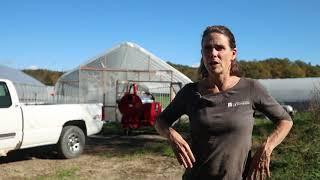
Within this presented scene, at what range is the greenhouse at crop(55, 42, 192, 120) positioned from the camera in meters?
24.3

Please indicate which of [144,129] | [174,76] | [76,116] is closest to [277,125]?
[76,116]

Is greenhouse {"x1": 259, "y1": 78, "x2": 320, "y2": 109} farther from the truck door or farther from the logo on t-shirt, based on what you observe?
the logo on t-shirt

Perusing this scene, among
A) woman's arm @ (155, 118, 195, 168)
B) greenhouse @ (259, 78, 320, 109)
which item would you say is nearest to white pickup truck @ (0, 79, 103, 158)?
woman's arm @ (155, 118, 195, 168)

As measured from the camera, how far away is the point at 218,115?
3.05 meters

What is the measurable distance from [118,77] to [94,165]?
49.3 ft

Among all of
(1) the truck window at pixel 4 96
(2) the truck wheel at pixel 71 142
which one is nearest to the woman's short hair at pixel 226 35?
(1) the truck window at pixel 4 96

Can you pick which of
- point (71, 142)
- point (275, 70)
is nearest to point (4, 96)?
point (71, 142)

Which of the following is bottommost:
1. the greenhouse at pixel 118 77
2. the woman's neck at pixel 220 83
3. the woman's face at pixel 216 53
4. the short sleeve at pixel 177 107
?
the short sleeve at pixel 177 107

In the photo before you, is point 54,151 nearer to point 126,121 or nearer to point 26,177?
point 26,177

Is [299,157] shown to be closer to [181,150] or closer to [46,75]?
[181,150]

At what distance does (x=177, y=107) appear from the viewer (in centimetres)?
335

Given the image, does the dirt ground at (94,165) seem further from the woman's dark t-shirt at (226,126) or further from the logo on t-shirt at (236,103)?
the logo on t-shirt at (236,103)

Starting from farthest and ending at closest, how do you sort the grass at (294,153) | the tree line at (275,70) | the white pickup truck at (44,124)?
the tree line at (275,70), the white pickup truck at (44,124), the grass at (294,153)

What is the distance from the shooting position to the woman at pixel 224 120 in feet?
9.92
